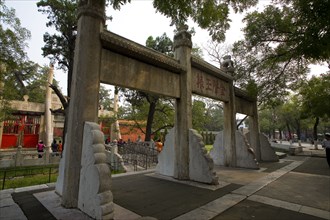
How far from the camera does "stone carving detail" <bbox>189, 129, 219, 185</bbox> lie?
23.1ft

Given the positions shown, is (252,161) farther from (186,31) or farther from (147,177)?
(186,31)

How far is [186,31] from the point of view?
28.2ft

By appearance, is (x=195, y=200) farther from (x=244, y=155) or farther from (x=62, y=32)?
(x=62, y=32)

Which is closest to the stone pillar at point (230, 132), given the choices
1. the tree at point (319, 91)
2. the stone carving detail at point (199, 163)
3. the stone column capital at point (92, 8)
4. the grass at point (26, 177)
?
the stone carving detail at point (199, 163)

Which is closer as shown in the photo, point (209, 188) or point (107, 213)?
point (107, 213)

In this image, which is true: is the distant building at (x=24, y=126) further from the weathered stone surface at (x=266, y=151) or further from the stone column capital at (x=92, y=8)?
the weathered stone surface at (x=266, y=151)

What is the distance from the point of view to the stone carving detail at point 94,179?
13.3 feet

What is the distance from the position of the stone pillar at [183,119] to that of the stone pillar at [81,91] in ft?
12.0

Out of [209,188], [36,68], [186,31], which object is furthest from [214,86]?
[36,68]

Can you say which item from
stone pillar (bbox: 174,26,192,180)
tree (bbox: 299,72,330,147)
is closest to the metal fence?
stone pillar (bbox: 174,26,192,180)

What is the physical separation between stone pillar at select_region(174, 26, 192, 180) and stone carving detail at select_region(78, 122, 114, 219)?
12.5 ft

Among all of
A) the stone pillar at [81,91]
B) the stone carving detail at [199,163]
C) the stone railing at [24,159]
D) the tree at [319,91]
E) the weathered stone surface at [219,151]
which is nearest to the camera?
the stone pillar at [81,91]

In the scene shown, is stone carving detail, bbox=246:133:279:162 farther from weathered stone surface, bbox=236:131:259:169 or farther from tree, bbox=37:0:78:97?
tree, bbox=37:0:78:97

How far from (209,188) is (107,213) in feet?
12.4
